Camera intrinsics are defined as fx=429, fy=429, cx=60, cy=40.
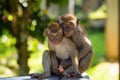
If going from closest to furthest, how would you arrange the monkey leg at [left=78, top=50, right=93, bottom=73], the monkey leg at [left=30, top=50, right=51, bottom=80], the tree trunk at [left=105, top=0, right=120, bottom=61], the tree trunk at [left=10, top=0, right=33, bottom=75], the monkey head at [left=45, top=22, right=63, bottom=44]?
the monkey head at [left=45, top=22, right=63, bottom=44], the monkey leg at [left=30, top=50, right=51, bottom=80], the monkey leg at [left=78, top=50, right=93, bottom=73], the tree trunk at [left=10, top=0, right=33, bottom=75], the tree trunk at [left=105, top=0, right=120, bottom=61]

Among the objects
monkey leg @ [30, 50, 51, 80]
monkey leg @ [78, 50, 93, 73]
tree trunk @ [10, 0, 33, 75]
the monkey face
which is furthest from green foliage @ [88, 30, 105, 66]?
the monkey face

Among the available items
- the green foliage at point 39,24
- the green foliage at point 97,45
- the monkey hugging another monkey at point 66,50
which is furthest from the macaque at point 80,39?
the green foliage at point 97,45

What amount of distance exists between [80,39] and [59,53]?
22 centimetres

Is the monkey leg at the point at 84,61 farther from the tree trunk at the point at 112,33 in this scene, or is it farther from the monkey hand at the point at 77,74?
the tree trunk at the point at 112,33

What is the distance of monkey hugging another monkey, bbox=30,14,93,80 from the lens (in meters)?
3.49

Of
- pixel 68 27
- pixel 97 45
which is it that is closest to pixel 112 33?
pixel 97 45

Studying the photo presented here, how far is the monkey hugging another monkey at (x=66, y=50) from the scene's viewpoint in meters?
3.49

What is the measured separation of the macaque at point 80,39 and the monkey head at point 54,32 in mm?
54

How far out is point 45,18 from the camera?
591 centimetres

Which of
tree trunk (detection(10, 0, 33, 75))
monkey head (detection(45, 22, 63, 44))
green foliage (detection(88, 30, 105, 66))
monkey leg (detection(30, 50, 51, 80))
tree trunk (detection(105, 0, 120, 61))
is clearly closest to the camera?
monkey head (detection(45, 22, 63, 44))

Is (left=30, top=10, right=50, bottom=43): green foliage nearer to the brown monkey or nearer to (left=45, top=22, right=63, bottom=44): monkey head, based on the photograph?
the brown monkey

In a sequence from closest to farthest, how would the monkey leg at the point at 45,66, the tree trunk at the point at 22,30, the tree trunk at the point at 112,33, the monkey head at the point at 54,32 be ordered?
the monkey head at the point at 54,32 → the monkey leg at the point at 45,66 → the tree trunk at the point at 22,30 → the tree trunk at the point at 112,33

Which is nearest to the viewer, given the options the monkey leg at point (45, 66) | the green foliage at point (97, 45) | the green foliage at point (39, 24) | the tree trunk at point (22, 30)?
the monkey leg at point (45, 66)

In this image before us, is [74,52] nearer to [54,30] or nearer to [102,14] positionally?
[54,30]
